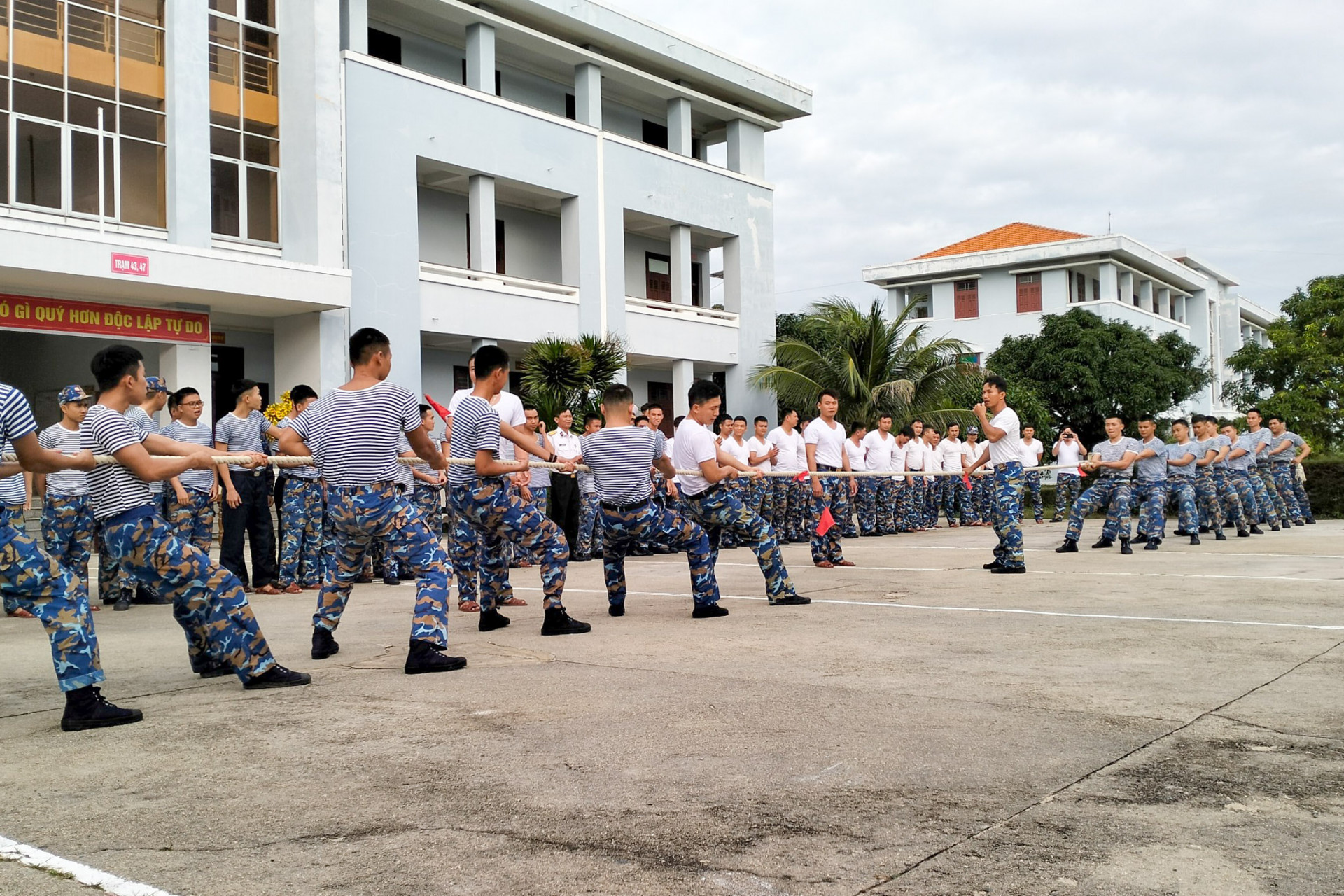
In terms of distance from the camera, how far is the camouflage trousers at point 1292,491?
2020 centimetres

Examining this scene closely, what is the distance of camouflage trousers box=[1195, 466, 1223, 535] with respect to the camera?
16.7 m

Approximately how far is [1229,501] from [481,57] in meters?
16.3

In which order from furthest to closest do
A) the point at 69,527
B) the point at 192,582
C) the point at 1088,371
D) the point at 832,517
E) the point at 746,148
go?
the point at 1088,371 → the point at 746,148 → the point at 832,517 → the point at 69,527 → the point at 192,582

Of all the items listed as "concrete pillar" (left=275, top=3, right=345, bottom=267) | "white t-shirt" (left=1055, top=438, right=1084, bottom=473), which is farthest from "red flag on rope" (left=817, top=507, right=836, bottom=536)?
"concrete pillar" (left=275, top=3, right=345, bottom=267)

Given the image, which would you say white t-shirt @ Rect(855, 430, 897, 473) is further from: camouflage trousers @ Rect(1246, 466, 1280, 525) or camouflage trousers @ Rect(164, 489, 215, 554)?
camouflage trousers @ Rect(164, 489, 215, 554)

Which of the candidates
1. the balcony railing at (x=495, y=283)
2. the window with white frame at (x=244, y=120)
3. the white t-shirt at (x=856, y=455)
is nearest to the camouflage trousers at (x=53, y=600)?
the white t-shirt at (x=856, y=455)

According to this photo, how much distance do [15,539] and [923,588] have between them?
288 inches

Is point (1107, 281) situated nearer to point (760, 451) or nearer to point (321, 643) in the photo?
point (760, 451)

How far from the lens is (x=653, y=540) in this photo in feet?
27.6

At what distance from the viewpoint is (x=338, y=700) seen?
5.44 m

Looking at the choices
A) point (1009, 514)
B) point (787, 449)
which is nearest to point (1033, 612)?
point (1009, 514)

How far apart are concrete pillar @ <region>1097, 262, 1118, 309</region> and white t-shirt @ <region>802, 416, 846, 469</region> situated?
3540 centimetres

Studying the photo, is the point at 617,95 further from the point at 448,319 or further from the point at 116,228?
the point at 116,228

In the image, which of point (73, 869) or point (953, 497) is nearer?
point (73, 869)
